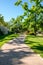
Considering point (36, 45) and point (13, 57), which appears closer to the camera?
point (13, 57)

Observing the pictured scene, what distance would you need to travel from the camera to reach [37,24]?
60.4m

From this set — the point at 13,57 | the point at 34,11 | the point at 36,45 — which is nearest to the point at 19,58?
the point at 13,57

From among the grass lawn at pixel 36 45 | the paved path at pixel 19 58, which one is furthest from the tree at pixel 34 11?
the paved path at pixel 19 58

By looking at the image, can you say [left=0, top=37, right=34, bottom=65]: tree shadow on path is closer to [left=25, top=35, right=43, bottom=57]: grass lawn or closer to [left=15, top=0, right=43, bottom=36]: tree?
[left=25, top=35, right=43, bottom=57]: grass lawn

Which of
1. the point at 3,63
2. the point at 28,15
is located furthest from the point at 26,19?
the point at 3,63

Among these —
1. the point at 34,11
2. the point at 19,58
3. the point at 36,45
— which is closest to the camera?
the point at 19,58

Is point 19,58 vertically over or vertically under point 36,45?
over

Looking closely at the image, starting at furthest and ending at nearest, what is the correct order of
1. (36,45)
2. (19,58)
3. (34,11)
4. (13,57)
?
(34,11), (36,45), (13,57), (19,58)

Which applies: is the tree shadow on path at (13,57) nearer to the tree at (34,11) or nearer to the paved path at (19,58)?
the paved path at (19,58)

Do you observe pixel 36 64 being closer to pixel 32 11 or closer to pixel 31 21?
pixel 32 11

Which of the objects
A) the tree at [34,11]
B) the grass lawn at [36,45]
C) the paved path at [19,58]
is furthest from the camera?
the tree at [34,11]

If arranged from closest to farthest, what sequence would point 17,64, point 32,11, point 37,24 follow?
point 17,64
point 32,11
point 37,24

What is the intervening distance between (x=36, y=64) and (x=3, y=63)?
1759 mm

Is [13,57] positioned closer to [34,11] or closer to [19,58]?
[19,58]
